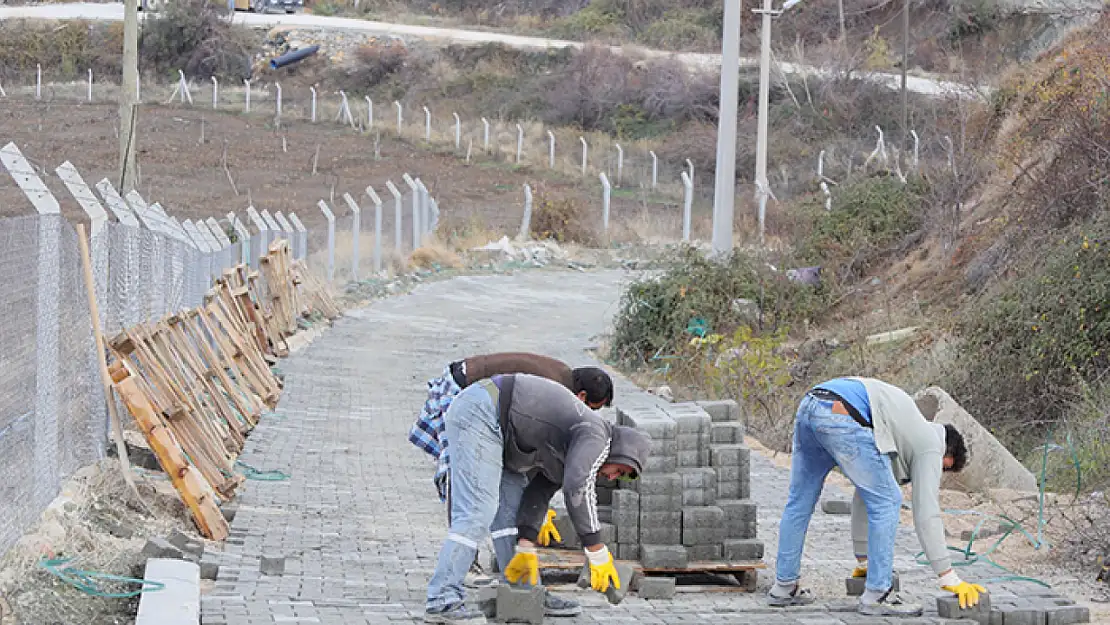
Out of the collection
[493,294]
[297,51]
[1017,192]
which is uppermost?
[297,51]

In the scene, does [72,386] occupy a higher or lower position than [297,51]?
lower

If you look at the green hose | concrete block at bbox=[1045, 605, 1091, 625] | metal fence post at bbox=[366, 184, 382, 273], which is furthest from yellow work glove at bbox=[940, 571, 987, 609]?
metal fence post at bbox=[366, 184, 382, 273]

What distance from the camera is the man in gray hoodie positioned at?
7.81 metres

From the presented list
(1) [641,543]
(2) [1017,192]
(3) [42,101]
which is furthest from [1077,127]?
(3) [42,101]

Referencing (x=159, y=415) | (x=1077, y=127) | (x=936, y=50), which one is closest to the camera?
(x=159, y=415)

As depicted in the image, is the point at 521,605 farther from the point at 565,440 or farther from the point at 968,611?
the point at 968,611

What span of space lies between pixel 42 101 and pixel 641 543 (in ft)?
183

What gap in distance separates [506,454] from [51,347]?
10.3 ft

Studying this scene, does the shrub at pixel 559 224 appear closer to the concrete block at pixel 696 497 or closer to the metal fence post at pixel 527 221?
the metal fence post at pixel 527 221

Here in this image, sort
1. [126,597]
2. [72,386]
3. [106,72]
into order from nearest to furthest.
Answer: [126,597] < [72,386] < [106,72]

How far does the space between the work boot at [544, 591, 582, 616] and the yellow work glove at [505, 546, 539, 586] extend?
119 millimetres

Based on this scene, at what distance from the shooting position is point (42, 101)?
60.2 m

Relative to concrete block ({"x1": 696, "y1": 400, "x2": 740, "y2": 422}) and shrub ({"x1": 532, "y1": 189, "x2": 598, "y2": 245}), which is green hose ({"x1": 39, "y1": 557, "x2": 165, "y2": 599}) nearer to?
concrete block ({"x1": 696, "y1": 400, "x2": 740, "y2": 422})

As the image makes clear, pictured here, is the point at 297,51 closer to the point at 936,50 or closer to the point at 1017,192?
the point at 936,50
